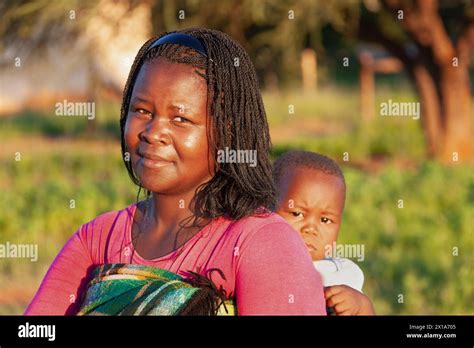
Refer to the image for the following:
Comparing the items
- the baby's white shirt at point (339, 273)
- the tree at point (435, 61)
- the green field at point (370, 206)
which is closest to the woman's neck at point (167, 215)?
the baby's white shirt at point (339, 273)

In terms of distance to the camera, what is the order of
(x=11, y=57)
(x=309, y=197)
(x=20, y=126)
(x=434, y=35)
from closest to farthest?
(x=309, y=197), (x=11, y=57), (x=434, y=35), (x=20, y=126)

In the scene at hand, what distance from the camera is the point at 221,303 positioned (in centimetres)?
176

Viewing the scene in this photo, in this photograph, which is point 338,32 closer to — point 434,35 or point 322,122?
point 434,35

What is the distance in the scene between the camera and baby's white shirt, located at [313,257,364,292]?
8.23 feet

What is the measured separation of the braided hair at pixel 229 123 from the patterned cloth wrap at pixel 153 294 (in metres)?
0.15

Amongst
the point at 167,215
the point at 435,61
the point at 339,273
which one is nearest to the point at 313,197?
the point at 339,273

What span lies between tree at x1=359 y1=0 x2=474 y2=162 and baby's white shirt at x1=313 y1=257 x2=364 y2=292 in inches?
343

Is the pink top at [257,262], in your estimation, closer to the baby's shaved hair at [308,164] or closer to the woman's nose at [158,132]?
the woman's nose at [158,132]

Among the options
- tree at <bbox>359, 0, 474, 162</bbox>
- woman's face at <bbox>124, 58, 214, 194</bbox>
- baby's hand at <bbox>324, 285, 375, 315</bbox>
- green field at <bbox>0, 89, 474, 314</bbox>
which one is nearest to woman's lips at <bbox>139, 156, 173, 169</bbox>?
woman's face at <bbox>124, 58, 214, 194</bbox>

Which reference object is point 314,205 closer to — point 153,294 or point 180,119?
point 180,119

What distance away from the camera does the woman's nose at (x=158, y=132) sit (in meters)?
1.87

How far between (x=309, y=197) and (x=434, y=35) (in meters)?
8.78

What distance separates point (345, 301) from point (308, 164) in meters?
0.65

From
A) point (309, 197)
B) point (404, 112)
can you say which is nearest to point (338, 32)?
point (404, 112)
